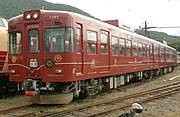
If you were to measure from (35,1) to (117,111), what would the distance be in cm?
10585

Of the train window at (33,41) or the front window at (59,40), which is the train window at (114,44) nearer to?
the front window at (59,40)

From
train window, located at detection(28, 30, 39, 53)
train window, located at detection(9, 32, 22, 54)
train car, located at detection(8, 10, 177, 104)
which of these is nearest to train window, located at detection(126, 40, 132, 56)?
train car, located at detection(8, 10, 177, 104)

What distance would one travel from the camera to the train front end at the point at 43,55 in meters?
9.93

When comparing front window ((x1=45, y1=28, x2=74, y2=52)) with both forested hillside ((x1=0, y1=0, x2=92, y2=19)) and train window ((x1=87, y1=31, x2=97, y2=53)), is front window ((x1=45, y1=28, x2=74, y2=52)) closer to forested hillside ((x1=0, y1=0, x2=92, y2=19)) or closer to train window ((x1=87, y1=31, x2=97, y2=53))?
train window ((x1=87, y1=31, x2=97, y2=53))

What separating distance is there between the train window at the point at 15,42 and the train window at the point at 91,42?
239 centimetres

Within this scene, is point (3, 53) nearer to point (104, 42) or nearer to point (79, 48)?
point (79, 48)

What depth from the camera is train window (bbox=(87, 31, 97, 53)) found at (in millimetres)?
11199

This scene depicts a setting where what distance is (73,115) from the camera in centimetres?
889

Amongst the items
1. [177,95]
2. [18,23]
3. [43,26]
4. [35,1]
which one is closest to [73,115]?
[43,26]

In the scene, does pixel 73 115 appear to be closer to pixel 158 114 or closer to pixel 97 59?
pixel 158 114

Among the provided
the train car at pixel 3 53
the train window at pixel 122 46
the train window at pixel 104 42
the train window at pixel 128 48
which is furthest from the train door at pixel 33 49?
the train window at pixel 128 48

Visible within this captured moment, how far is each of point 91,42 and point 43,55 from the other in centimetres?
208

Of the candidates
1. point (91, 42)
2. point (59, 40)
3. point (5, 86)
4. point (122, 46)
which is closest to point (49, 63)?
point (59, 40)

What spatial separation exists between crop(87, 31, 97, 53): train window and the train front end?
1317 mm
